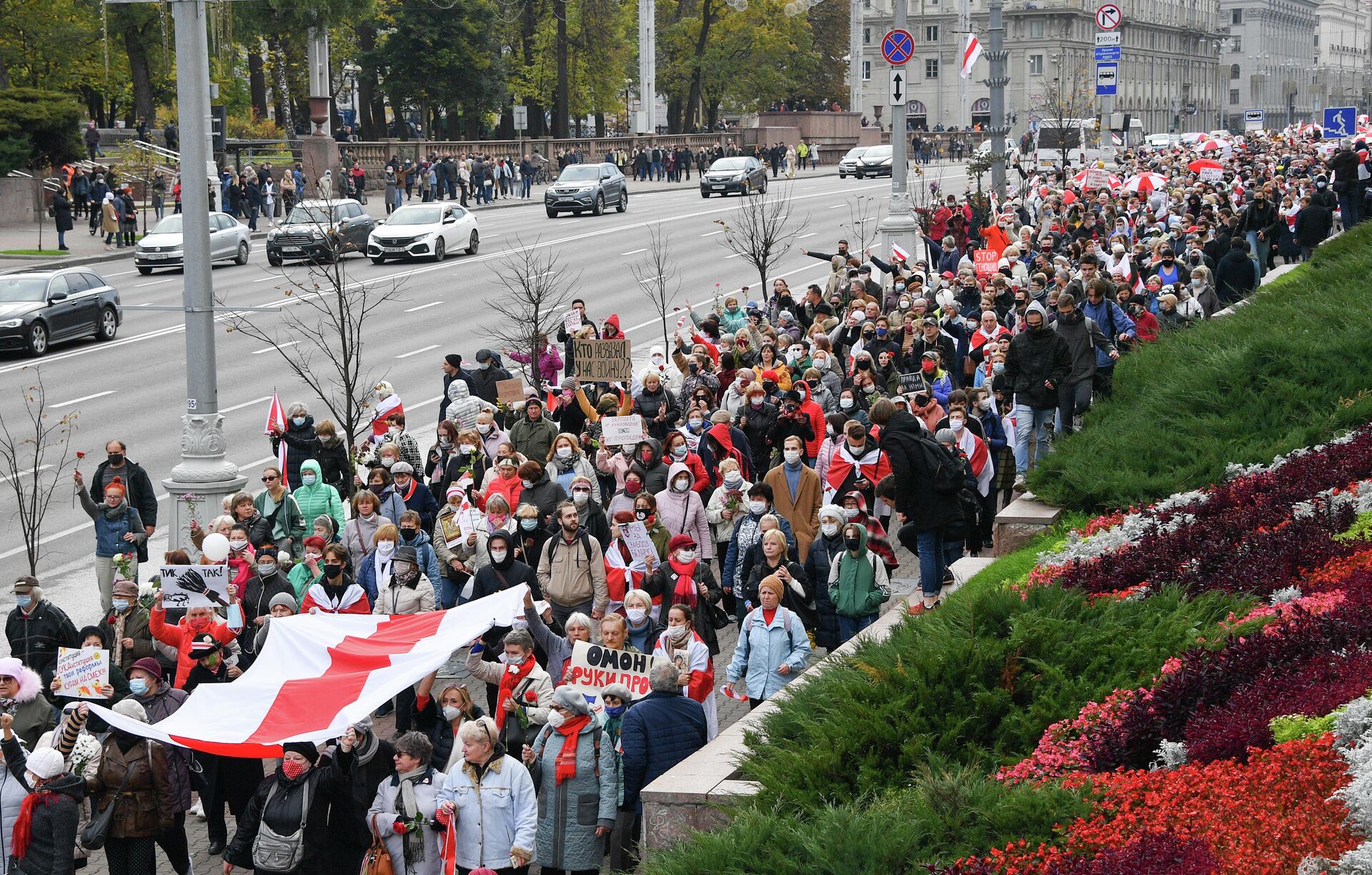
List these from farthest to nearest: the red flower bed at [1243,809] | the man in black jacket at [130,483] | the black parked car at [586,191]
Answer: the black parked car at [586,191], the man in black jacket at [130,483], the red flower bed at [1243,809]

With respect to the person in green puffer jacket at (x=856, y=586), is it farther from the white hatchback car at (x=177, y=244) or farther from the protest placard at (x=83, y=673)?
the white hatchback car at (x=177, y=244)

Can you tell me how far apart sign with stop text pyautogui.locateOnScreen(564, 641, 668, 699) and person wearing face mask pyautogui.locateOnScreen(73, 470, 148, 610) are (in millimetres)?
7409

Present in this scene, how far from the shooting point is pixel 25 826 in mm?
9508

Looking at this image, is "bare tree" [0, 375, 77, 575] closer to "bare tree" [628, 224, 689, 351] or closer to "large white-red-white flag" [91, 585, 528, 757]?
"large white-red-white flag" [91, 585, 528, 757]

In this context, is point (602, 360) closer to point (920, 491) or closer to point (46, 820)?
point (920, 491)

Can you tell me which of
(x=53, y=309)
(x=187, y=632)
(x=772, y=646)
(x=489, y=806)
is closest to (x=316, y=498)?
(x=187, y=632)

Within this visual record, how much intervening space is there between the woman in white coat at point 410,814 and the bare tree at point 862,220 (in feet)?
106

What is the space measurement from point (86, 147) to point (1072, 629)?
5036 cm

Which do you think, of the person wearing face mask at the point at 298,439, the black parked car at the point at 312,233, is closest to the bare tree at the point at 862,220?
the black parked car at the point at 312,233

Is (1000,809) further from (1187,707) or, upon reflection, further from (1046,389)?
(1046,389)

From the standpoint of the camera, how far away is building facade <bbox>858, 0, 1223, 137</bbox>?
411 ft

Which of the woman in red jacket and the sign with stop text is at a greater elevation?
the sign with stop text

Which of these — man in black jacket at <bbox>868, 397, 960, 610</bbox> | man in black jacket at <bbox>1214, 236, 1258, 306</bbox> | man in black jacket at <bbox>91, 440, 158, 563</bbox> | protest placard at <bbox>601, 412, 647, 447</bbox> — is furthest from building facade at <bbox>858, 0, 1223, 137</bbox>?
man in black jacket at <bbox>868, 397, 960, 610</bbox>

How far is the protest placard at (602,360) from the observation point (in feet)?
63.0
